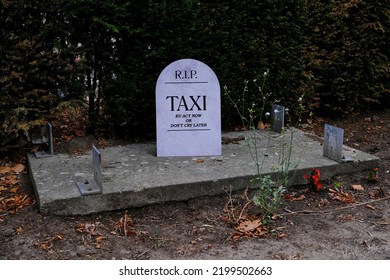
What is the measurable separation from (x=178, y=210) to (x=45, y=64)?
1.92 metres

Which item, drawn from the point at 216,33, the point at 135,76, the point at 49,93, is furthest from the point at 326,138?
the point at 49,93

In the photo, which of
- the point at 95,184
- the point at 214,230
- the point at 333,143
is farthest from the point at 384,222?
the point at 95,184

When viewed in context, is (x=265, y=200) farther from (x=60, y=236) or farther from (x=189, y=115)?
(x=60, y=236)

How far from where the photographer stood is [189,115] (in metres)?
4.97

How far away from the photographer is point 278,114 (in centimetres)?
571

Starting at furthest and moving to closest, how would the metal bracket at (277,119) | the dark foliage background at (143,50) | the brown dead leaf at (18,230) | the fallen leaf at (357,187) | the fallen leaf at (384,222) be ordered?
the metal bracket at (277,119), the dark foliage background at (143,50), the fallen leaf at (357,187), the fallen leaf at (384,222), the brown dead leaf at (18,230)

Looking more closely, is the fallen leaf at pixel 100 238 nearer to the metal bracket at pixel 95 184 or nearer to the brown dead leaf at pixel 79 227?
the brown dead leaf at pixel 79 227

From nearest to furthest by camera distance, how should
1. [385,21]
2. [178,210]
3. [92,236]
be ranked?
[92,236]
[178,210]
[385,21]

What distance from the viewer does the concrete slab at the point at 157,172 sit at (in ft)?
13.3

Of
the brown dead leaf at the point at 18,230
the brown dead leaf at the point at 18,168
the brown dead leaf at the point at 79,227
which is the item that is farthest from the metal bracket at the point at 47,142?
the brown dead leaf at the point at 79,227

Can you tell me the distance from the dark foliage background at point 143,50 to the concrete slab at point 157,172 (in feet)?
1.53

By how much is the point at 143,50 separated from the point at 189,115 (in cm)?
82

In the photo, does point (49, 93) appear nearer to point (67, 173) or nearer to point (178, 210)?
point (67, 173)

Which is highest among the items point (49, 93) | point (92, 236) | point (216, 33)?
point (216, 33)
